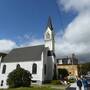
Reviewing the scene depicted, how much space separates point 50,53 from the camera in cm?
5434

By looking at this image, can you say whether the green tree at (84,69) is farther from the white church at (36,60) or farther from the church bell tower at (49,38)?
the white church at (36,60)

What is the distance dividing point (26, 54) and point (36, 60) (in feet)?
19.3

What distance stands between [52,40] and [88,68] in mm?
49875

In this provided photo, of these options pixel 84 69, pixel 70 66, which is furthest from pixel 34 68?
pixel 84 69

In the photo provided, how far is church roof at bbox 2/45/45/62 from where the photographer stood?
52.9 m

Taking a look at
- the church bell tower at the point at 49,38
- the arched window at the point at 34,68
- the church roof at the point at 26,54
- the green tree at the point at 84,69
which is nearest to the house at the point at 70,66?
the green tree at the point at 84,69

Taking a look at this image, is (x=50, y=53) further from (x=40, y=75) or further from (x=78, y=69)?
(x=78, y=69)

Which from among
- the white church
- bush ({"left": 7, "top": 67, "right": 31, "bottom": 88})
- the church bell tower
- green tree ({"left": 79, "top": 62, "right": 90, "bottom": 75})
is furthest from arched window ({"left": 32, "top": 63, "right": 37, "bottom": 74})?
green tree ({"left": 79, "top": 62, "right": 90, "bottom": 75})

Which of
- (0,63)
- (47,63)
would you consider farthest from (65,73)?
(0,63)

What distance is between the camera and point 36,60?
5150cm

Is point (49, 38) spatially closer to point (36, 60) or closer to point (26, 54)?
point (26, 54)

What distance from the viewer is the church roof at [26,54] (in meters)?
52.9

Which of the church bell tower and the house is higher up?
the church bell tower

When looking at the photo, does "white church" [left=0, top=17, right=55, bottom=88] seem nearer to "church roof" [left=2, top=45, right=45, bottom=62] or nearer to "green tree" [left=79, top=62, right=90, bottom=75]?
Answer: "church roof" [left=2, top=45, right=45, bottom=62]
